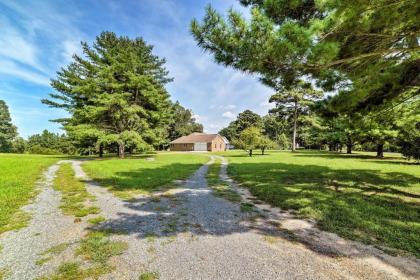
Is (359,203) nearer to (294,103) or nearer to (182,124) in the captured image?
(294,103)

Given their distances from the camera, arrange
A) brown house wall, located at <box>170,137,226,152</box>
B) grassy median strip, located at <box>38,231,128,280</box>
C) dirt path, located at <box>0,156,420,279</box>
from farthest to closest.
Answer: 1. brown house wall, located at <box>170,137,226,152</box>
2. dirt path, located at <box>0,156,420,279</box>
3. grassy median strip, located at <box>38,231,128,280</box>

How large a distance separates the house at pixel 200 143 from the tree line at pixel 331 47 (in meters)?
41.0

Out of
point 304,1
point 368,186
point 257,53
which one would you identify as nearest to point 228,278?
point 257,53

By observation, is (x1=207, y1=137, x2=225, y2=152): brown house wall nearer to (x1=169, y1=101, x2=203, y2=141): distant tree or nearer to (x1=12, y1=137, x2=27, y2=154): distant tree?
(x1=169, y1=101, x2=203, y2=141): distant tree

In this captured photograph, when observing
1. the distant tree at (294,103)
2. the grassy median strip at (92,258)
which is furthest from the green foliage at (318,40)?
the distant tree at (294,103)

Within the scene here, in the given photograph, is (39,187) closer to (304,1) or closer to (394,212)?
(304,1)

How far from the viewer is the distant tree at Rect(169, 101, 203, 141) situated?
63281mm

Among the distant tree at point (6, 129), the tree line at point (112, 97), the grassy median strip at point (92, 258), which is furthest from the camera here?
the distant tree at point (6, 129)

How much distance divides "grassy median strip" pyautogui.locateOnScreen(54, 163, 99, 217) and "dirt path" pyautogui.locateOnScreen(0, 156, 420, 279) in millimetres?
274

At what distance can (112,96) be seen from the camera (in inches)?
842

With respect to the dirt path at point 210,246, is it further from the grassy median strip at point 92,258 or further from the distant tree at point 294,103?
the distant tree at point 294,103

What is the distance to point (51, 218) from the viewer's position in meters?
5.34

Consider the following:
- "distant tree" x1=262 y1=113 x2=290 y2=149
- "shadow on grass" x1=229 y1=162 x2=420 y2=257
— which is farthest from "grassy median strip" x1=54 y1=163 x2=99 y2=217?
"distant tree" x1=262 y1=113 x2=290 y2=149

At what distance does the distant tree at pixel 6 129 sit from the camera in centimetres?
5228
